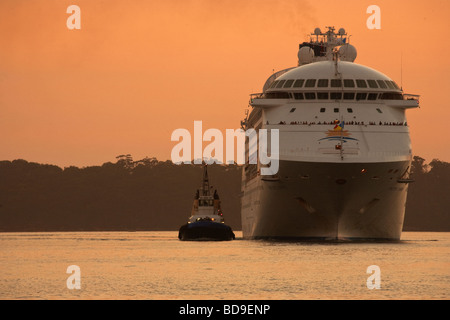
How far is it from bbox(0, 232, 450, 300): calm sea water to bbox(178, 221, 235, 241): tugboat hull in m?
23.5

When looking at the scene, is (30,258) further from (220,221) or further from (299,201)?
(220,221)

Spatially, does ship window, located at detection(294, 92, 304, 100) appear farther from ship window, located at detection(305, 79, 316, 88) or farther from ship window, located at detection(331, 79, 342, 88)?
ship window, located at detection(331, 79, 342, 88)

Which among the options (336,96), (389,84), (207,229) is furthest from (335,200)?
(207,229)

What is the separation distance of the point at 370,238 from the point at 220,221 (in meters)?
33.2

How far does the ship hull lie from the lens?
80875 mm

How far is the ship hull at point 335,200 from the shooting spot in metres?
80.9

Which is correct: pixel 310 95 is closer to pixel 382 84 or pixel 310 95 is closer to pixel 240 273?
pixel 382 84

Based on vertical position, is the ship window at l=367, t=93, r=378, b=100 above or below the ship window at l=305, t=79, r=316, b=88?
below

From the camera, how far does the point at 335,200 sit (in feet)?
267

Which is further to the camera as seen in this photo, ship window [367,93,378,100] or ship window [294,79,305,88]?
ship window [294,79,305,88]

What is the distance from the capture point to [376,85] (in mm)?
88000

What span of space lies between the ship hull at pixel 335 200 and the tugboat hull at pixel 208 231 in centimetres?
2380

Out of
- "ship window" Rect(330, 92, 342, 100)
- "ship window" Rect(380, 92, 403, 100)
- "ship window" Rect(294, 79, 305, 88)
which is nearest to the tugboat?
"ship window" Rect(294, 79, 305, 88)

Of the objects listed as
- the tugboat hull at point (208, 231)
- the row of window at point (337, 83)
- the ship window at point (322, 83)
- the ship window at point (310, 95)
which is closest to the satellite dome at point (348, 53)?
the row of window at point (337, 83)
